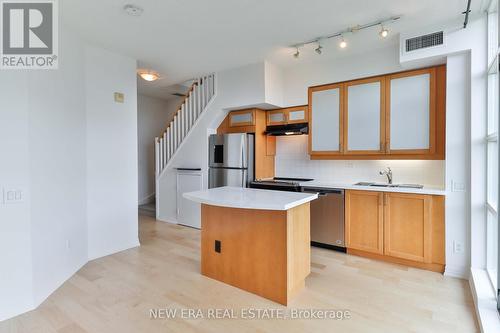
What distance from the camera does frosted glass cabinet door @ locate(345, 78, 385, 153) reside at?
11.6ft

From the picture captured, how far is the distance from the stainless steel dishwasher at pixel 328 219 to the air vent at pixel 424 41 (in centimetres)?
190

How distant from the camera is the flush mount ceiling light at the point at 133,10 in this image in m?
2.58

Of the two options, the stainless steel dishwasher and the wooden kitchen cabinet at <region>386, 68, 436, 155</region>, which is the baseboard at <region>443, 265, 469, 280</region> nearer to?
the stainless steel dishwasher

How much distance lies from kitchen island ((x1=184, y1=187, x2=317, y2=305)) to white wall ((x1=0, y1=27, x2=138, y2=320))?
143 cm

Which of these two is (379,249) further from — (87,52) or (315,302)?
(87,52)

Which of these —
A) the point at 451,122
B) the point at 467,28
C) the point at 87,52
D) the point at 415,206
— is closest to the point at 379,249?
the point at 415,206

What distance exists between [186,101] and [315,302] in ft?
14.1

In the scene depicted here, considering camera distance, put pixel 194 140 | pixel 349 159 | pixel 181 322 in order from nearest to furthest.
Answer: pixel 181 322 < pixel 349 159 < pixel 194 140

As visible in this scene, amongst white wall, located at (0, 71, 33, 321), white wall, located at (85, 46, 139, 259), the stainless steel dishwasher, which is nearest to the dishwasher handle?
the stainless steel dishwasher

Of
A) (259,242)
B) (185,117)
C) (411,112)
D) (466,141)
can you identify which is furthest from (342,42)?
(185,117)

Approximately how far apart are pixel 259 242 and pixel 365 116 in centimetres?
231

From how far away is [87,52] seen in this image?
3395 millimetres

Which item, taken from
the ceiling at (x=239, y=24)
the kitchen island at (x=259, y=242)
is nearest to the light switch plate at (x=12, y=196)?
the kitchen island at (x=259, y=242)

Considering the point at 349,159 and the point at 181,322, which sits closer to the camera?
the point at 181,322
